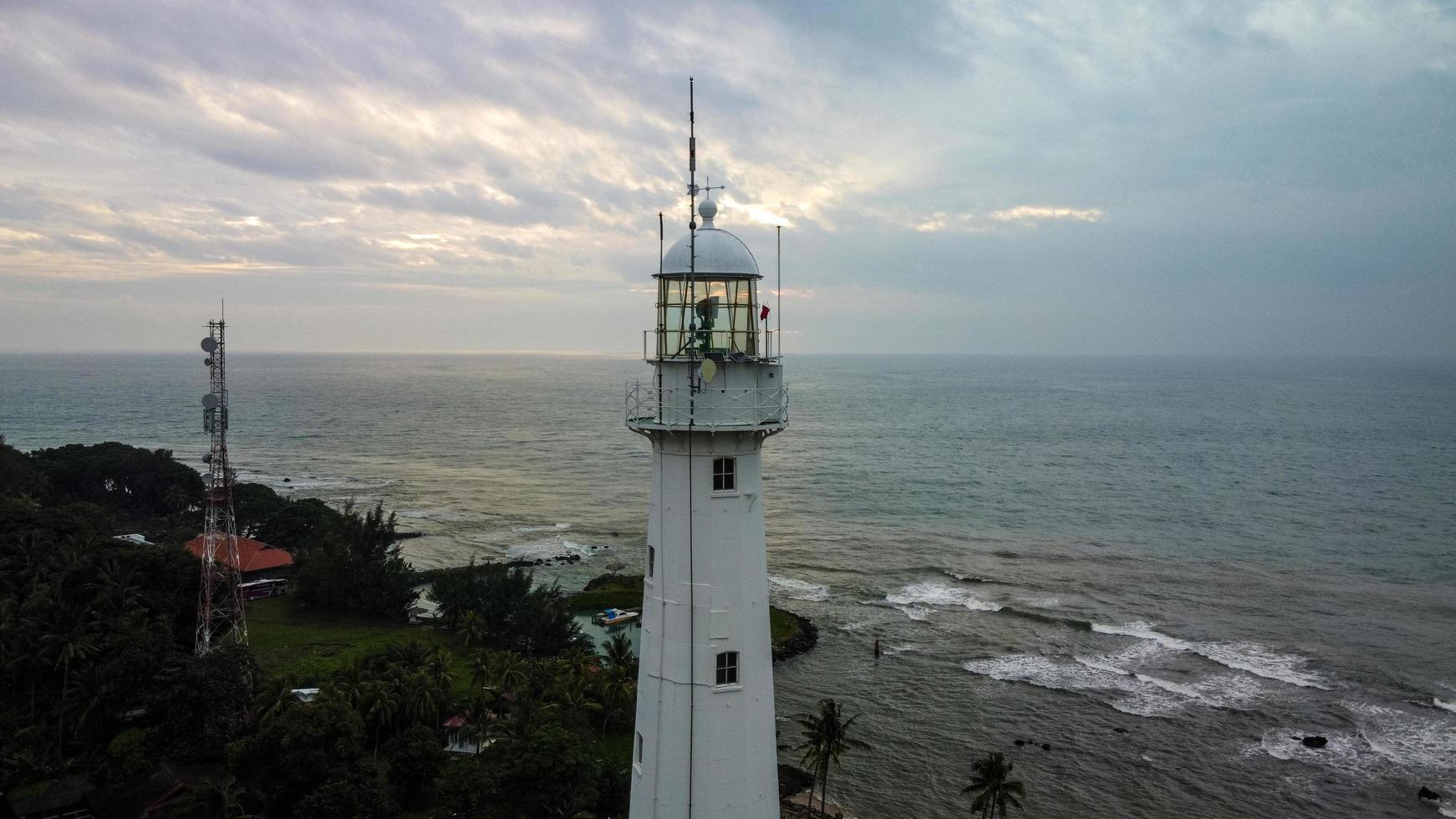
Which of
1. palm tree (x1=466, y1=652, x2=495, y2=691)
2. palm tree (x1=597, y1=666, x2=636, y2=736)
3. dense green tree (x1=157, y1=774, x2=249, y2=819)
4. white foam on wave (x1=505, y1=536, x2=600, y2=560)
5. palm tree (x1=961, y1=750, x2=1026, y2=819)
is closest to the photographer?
dense green tree (x1=157, y1=774, x2=249, y2=819)

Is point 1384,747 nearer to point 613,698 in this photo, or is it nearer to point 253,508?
point 613,698

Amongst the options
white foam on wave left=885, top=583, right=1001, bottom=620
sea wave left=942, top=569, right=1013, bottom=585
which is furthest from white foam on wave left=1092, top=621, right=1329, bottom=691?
sea wave left=942, top=569, right=1013, bottom=585

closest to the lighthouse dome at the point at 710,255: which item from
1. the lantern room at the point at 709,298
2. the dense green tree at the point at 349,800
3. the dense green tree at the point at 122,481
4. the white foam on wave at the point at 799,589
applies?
the lantern room at the point at 709,298

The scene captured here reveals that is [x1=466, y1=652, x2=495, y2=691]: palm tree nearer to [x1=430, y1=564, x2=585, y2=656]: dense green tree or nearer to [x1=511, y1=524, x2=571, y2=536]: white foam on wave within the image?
[x1=430, y1=564, x2=585, y2=656]: dense green tree

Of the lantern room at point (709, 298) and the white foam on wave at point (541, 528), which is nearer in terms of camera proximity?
the lantern room at point (709, 298)

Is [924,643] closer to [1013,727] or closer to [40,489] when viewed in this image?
[1013,727]

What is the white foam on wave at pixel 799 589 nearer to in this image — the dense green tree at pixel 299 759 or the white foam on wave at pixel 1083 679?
the white foam on wave at pixel 1083 679
